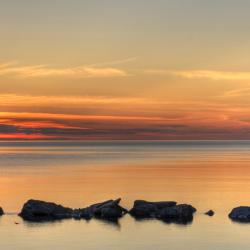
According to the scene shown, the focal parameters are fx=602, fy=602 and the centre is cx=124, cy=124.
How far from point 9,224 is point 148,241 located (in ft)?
51.0

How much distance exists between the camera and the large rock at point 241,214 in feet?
205

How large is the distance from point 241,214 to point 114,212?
13501 millimetres

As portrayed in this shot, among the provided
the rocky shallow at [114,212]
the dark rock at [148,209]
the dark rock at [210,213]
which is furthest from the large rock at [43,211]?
the dark rock at [210,213]

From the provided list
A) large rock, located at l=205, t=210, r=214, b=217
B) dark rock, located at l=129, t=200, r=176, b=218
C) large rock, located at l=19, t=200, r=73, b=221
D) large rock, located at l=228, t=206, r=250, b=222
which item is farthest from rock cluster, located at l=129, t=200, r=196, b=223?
large rock, located at l=19, t=200, r=73, b=221

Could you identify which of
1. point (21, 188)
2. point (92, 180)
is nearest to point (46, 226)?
point (21, 188)

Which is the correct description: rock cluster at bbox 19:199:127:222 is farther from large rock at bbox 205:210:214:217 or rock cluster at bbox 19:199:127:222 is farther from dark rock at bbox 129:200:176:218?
large rock at bbox 205:210:214:217

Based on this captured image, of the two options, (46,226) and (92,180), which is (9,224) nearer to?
(46,226)

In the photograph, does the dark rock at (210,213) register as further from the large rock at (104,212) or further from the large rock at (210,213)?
the large rock at (104,212)

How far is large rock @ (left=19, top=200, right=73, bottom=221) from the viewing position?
6412 centimetres

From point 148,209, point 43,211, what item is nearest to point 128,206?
point 148,209

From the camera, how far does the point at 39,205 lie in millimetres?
65125

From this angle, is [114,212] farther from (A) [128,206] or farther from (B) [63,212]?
(A) [128,206]

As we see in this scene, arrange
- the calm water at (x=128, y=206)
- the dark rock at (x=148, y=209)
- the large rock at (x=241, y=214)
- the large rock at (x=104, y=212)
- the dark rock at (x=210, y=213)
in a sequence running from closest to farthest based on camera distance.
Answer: the calm water at (x=128, y=206) < the large rock at (x=241, y=214) < the large rock at (x=104, y=212) < the dark rock at (x=148, y=209) < the dark rock at (x=210, y=213)

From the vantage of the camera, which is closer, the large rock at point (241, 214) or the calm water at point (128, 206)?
the calm water at point (128, 206)
